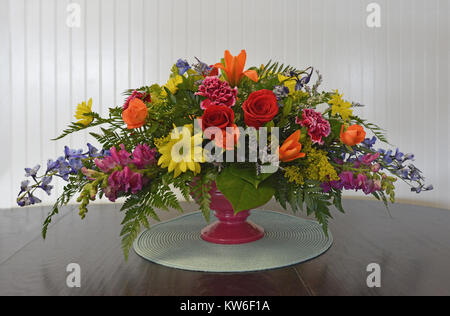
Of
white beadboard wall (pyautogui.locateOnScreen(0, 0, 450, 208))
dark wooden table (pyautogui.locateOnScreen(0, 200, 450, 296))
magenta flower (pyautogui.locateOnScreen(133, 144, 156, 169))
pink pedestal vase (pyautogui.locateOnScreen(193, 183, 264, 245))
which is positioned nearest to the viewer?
dark wooden table (pyautogui.locateOnScreen(0, 200, 450, 296))

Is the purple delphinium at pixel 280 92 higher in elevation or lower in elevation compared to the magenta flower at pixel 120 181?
higher

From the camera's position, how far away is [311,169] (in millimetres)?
641

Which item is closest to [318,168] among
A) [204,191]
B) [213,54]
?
[204,191]

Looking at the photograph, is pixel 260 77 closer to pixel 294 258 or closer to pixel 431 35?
pixel 294 258

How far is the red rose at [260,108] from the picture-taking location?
0.62 meters

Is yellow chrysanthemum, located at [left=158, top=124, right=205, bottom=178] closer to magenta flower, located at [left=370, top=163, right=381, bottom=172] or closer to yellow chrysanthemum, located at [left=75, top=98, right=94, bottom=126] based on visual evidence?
yellow chrysanthemum, located at [left=75, top=98, right=94, bottom=126]

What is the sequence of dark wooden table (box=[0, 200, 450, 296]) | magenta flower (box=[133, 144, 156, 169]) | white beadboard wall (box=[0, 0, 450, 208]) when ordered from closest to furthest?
1. dark wooden table (box=[0, 200, 450, 296])
2. magenta flower (box=[133, 144, 156, 169])
3. white beadboard wall (box=[0, 0, 450, 208])

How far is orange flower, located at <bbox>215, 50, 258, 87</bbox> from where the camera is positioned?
672mm

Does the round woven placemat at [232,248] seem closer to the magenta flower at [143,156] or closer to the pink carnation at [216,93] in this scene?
the magenta flower at [143,156]

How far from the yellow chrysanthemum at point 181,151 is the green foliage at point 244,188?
2.2 inches

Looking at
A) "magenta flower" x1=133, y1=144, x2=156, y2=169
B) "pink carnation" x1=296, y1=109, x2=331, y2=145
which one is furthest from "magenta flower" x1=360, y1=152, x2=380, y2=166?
"magenta flower" x1=133, y1=144, x2=156, y2=169

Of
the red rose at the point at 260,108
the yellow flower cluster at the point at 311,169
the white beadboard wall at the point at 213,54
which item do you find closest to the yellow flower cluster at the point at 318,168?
the yellow flower cluster at the point at 311,169
